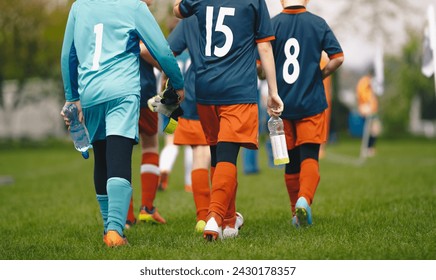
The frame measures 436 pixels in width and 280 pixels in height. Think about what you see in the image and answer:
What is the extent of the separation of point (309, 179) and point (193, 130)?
1.26 metres

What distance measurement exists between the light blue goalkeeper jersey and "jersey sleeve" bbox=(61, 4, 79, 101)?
0.26ft

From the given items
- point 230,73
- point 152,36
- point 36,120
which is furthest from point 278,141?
point 36,120

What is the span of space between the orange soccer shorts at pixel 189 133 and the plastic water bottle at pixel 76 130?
140cm

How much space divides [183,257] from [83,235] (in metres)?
1.75

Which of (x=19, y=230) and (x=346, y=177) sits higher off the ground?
(x=19, y=230)

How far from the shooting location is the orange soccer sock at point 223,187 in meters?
5.20

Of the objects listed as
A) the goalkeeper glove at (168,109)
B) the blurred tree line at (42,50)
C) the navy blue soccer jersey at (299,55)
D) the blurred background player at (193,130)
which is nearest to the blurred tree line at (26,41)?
the blurred tree line at (42,50)

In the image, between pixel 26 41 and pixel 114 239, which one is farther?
pixel 26 41

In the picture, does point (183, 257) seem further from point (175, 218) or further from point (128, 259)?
point (175, 218)

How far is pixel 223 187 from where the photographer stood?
17.2 ft

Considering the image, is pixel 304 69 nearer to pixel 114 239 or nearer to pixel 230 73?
pixel 230 73

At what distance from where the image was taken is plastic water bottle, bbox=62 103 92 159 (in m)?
5.36

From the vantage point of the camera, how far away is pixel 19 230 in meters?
6.59
